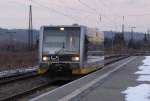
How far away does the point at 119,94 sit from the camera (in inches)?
645

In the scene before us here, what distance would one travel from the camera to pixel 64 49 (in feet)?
85.5

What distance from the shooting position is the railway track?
Result: 2019cm

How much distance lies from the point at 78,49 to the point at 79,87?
24.0 ft

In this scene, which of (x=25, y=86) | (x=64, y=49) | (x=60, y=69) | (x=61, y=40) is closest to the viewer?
(x=25, y=86)

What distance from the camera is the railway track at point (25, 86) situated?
2019 centimetres

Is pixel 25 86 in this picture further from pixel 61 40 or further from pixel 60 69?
pixel 61 40

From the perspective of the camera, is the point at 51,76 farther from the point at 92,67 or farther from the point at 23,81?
the point at 92,67

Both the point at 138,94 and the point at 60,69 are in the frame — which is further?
the point at 60,69

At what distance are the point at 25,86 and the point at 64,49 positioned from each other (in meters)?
2.79

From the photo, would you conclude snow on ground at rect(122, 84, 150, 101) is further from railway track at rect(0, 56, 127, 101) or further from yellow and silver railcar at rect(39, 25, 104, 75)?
yellow and silver railcar at rect(39, 25, 104, 75)

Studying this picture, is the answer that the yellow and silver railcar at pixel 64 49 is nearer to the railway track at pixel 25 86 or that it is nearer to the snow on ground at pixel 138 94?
the railway track at pixel 25 86

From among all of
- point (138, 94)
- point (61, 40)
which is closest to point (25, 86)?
point (61, 40)

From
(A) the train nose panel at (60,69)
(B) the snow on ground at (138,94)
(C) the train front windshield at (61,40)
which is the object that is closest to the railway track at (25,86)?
(A) the train nose panel at (60,69)

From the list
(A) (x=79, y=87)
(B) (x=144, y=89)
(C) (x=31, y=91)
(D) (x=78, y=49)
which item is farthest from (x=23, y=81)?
(B) (x=144, y=89)
